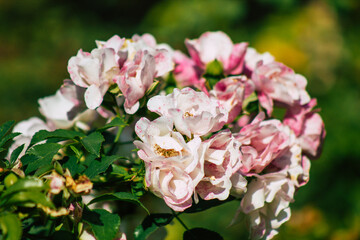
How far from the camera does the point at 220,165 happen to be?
0.60 m

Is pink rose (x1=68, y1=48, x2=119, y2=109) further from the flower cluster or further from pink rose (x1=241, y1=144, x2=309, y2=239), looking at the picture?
pink rose (x1=241, y1=144, x2=309, y2=239)

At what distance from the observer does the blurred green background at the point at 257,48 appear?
2.10 metres

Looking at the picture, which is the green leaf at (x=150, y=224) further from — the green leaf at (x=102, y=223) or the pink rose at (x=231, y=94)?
the pink rose at (x=231, y=94)

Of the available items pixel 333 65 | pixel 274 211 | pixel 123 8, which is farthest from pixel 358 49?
pixel 274 211

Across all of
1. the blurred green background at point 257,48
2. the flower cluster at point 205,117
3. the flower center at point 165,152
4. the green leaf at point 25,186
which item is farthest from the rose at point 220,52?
the blurred green background at point 257,48

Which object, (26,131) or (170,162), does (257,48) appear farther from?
(170,162)

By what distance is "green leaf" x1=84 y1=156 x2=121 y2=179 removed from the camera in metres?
0.58

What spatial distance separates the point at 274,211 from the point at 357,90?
2141mm

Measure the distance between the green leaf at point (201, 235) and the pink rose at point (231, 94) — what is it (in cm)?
18

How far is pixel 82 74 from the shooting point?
2.21 feet

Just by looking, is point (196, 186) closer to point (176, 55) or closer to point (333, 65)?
point (176, 55)

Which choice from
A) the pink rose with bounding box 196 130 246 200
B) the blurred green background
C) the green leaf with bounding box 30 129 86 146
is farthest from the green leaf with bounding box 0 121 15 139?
the blurred green background

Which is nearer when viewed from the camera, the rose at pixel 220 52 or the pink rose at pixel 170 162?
the pink rose at pixel 170 162

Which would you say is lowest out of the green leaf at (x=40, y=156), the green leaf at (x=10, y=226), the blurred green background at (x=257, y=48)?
the blurred green background at (x=257, y=48)
